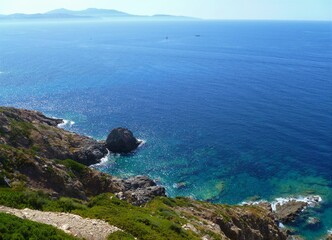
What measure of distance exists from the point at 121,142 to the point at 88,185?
3543 centimetres

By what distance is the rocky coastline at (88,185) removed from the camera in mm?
50250

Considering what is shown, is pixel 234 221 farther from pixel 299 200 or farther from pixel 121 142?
pixel 121 142

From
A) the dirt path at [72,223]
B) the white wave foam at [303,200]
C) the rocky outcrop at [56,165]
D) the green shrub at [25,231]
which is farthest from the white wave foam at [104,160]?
the green shrub at [25,231]

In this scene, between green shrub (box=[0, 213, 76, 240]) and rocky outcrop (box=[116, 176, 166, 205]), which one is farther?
rocky outcrop (box=[116, 176, 166, 205])

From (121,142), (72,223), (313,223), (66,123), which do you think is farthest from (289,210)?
(66,123)

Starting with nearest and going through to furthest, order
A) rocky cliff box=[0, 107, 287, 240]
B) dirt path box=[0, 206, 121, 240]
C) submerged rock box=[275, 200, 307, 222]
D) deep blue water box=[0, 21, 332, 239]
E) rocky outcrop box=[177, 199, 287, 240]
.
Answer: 1. dirt path box=[0, 206, 121, 240]
2. rocky cliff box=[0, 107, 287, 240]
3. rocky outcrop box=[177, 199, 287, 240]
4. submerged rock box=[275, 200, 307, 222]
5. deep blue water box=[0, 21, 332, 239]

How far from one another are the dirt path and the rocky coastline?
9.91 meters

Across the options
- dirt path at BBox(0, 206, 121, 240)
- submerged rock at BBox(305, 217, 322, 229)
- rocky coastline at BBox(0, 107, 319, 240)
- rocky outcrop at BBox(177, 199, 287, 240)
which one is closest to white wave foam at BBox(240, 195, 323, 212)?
rocky coastline at BBox(0, 107, 319, 240)

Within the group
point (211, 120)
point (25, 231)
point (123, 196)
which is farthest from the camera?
point (211, 120)

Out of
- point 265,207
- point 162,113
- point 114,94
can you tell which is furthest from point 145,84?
point 265,207

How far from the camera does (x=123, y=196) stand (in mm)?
57062

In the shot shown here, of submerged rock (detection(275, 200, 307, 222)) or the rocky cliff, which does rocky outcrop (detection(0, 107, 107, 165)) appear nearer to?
the rocky cliff

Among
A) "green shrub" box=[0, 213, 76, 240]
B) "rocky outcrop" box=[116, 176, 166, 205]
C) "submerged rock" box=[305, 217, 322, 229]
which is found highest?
"green shrub" box=[0, 213, 76, 240]

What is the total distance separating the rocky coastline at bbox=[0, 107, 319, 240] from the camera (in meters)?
50.2
